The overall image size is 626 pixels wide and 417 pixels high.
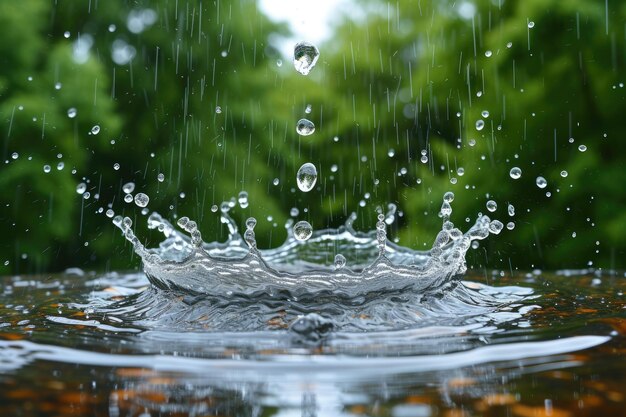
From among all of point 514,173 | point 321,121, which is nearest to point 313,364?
point 514,173

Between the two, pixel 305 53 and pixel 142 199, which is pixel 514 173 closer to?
pixel 305 53

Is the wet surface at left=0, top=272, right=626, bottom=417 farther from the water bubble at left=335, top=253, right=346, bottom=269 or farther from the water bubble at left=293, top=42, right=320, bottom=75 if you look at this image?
the water bubble at left=293, top=42, right=320, bottom=75

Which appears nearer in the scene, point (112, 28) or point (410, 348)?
point (410, 348)

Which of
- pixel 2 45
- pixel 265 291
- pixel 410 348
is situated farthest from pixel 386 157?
pixel 410 348

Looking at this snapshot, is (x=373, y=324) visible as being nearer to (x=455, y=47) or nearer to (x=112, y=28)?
(x=455, y=47)

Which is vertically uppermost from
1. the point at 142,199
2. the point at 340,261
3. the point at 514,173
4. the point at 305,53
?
the point at 305,53

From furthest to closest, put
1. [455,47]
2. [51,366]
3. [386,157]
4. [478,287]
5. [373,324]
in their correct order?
[386,157], [455,47], [478,287], [373,324], [51,366]

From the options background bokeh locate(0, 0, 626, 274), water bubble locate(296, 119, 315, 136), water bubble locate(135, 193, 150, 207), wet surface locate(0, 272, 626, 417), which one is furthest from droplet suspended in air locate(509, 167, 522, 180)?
water bubble locate(135, 193, 150, 207)
